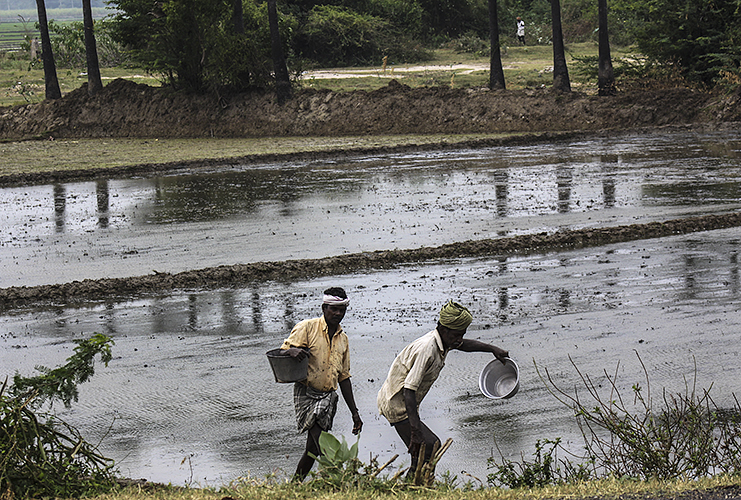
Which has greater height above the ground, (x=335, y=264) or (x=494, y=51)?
(x=494, y=51)

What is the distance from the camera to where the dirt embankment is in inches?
1280

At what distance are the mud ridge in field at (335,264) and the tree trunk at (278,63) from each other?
919 inches

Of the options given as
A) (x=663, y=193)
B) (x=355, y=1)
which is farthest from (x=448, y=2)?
(x=663, y=193)

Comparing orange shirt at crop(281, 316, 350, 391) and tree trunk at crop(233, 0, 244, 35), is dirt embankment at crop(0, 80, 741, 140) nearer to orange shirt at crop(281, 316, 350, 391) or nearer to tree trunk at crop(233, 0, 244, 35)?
tree trunk at crop(233, 0, 244, 35)

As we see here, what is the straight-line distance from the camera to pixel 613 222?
624 inches

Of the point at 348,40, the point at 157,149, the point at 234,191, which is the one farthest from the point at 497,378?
the point at 348,40

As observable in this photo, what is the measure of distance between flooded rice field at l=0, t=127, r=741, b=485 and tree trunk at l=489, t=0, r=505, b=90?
1440 cm

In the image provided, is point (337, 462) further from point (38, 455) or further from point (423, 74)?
point (423, 74)

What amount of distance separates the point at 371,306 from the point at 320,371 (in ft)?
15.3

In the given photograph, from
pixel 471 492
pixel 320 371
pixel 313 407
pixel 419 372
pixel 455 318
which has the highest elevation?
pixel 455 318

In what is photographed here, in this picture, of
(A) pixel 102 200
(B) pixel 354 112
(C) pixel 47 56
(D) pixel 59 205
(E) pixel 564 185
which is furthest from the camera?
(C) pixel 47 56

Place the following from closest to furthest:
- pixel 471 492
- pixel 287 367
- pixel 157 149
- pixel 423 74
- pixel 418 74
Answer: pixel 471 492
pixel 287 367
pixel 157 149
pixel 423 74
pixel 418 74

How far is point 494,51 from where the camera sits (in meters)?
35.1

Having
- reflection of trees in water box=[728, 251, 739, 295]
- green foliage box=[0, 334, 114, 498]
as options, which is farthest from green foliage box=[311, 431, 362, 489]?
reflection of trees in water box=[728, 251, 739, 295]
